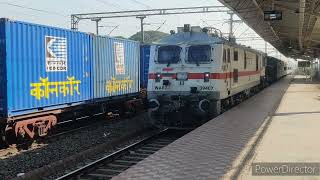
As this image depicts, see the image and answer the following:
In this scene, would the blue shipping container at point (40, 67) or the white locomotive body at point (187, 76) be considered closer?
the blue shipping container at point (40, 67)

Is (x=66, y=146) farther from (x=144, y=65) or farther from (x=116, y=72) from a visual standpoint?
(x=144, y=65)

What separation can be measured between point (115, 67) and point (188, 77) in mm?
4368

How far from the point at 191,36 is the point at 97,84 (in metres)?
3.78

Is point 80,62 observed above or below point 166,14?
below

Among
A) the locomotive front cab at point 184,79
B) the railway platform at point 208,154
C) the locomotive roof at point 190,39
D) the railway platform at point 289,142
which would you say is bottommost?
the railway platform at point 208,154

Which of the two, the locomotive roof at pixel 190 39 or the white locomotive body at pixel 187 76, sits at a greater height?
the locomotive roof at pixel 190 39

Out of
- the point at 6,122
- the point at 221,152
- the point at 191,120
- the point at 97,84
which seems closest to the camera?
the point at 221,152

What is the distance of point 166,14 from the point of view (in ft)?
126

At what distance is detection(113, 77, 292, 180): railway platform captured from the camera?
24.0ft

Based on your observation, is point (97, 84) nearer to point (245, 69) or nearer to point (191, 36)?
point (191, 36)

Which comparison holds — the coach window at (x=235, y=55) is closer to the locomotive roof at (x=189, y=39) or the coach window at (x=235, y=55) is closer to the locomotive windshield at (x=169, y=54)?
the locomotive roof at (x=189, y=39)

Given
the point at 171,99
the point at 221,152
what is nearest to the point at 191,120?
the point at 171,99

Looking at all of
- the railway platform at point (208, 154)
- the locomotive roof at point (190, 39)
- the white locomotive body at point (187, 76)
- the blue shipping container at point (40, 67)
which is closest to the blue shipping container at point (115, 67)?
the blue shipping container at point (40, 67)

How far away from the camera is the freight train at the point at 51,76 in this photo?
11695mm
